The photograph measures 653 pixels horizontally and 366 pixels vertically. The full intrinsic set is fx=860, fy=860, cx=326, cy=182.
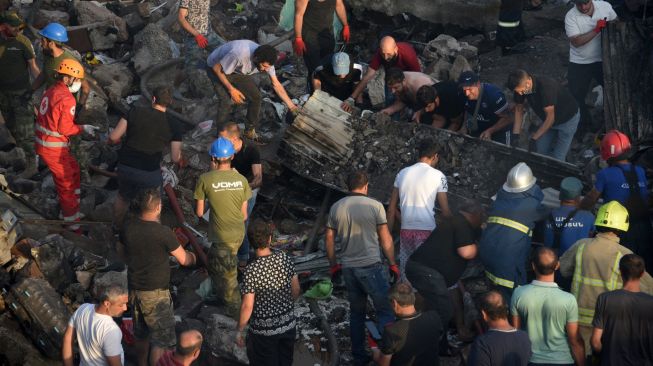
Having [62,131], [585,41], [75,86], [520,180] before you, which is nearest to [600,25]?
[585,41]

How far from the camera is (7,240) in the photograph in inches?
305

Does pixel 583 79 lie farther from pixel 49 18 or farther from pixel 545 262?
pixel 49 18

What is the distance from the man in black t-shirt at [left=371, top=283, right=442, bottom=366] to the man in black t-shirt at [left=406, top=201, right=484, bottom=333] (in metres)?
1.15

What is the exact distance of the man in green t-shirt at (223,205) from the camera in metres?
7.20

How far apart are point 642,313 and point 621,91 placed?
487 centimetres

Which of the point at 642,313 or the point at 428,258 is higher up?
the point at 642,313

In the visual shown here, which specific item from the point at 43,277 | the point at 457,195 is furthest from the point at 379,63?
the point at 43,277

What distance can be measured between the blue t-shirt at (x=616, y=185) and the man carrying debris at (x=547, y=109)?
168 centimetres

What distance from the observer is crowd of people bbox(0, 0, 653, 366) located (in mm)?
5812

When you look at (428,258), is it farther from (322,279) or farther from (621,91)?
A: (621,91)

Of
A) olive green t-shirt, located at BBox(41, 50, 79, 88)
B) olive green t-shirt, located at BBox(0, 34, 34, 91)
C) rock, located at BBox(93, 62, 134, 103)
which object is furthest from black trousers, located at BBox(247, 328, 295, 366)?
rock, located at BBox(93, 62, 134, 103)

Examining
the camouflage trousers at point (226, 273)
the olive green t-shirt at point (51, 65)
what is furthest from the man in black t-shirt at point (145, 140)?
the olive green t-shirt at point (51, 65)

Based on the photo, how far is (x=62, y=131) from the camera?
28.1ft

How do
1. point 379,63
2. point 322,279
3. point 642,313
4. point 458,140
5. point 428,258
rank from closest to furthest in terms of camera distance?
1. point 642,313
2. point 428,258
3. point 322,279
4. point 458,140
5. point 379,63
